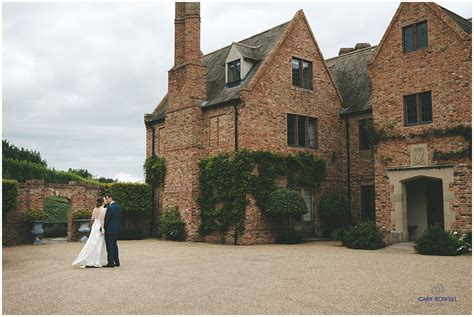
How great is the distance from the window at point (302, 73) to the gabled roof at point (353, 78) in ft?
8.53

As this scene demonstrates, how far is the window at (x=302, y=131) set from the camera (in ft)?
78.4

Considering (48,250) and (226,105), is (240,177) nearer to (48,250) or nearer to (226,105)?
(226,105)

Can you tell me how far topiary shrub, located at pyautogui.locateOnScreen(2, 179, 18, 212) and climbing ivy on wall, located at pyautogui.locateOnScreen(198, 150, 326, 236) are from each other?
818 cm

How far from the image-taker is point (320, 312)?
26.3 feet

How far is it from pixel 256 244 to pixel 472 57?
11415 mm

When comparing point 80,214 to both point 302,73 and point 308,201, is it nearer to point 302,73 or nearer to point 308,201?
point 308,201

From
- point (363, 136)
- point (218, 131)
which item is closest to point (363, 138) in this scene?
point (363, 136)

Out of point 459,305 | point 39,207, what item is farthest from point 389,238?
point 39,207

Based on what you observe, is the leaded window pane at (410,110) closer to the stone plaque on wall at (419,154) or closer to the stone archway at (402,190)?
the stone plaque on wall at (419,154)

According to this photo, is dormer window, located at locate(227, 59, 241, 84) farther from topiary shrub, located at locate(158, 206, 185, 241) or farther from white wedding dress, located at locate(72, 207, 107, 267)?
white wedding dress, located at locate(72, 207, 107, 267)

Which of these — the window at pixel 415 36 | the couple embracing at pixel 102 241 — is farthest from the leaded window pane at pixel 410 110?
the couple embracing at pixel 102 241

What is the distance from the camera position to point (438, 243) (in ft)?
53.8

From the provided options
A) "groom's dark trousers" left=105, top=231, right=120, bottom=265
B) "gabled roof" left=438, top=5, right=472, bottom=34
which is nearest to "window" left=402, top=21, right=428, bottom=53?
"gabled roof" left=438, top=5, right=472, bottom=34

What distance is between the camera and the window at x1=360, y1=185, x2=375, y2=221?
24062 millimetres
